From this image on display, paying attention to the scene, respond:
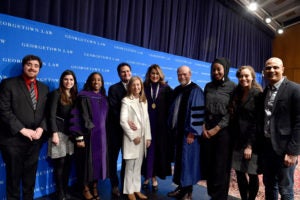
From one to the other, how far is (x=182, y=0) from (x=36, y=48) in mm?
3489

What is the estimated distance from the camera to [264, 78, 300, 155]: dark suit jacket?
1.93 metres

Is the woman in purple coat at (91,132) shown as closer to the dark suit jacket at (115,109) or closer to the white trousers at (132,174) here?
the dark suit jacket at (115,109)

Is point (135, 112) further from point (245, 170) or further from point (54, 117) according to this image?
point (245, 170)

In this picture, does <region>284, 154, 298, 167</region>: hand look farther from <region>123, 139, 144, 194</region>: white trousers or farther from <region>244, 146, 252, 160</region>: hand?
<region>123, 139, 144, 194</region>: white trousers

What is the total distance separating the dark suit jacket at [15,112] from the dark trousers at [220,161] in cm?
183

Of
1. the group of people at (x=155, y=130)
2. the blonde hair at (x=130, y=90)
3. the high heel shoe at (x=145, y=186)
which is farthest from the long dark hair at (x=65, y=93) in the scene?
the high heel shoe at (x=145, y=186)

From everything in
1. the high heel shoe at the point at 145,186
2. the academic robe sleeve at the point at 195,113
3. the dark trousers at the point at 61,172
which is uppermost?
the academic robe sleeve at the point at 195,113

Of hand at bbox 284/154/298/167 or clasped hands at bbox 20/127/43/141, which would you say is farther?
clasped hands at bbox 20/127/43/141

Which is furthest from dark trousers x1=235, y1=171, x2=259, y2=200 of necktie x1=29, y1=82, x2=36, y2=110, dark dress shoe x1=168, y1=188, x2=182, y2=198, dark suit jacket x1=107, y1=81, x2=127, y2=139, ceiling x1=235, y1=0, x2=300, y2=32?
ceiling x1=235, y1=0, x2=300, y2=32

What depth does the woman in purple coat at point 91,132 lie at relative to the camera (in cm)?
250

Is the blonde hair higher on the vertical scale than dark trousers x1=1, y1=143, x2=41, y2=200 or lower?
higher

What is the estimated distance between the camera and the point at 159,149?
286cm

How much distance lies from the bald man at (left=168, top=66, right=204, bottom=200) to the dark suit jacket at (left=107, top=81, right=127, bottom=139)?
2.07 ft

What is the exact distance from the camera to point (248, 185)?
2420mm
